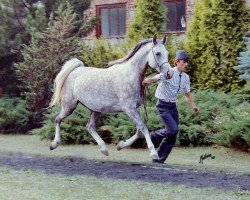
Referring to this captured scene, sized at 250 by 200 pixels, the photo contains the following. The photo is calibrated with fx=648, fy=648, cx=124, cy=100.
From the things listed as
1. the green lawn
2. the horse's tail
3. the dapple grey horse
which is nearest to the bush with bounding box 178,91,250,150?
the green lawn

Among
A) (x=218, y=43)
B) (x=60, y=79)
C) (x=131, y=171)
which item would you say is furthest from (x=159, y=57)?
(x=218, y=43)

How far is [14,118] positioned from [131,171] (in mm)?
7328

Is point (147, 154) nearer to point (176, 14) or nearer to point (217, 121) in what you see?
point (217, 121)

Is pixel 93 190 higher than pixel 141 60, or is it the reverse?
pixel 141 60

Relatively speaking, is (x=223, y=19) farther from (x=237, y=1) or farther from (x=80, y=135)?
(x=80, y=135)

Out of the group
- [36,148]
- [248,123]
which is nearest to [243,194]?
[248,123]

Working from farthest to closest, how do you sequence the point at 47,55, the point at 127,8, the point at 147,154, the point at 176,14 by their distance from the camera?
the point at 127,8 < the point at 176,14 < the point at 47,55 < the point at 147,154

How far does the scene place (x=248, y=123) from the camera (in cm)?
1255

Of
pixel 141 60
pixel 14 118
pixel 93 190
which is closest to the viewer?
pixel 93 190

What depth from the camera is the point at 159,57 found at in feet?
35.4

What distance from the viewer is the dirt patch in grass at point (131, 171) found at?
9.31 metres

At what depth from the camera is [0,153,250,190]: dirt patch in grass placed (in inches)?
367

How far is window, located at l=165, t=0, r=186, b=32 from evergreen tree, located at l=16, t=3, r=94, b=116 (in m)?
7.68

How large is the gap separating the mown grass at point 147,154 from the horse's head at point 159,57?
170 cm
